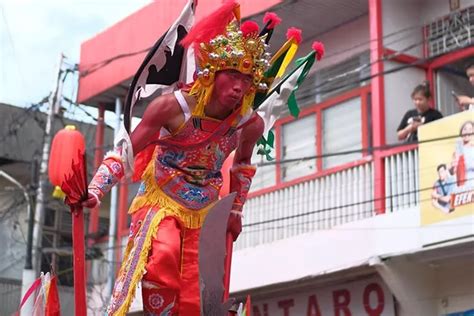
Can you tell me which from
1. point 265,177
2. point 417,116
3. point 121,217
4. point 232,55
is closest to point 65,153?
point 232,55

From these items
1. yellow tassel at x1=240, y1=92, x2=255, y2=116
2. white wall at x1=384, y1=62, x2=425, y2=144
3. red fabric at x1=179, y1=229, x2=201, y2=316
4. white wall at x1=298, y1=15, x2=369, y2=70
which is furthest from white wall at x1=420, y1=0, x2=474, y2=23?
red fabric at x1=179, y1=229, x2=201, y2=316

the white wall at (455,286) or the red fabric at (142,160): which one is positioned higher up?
the white wall at (455,286)

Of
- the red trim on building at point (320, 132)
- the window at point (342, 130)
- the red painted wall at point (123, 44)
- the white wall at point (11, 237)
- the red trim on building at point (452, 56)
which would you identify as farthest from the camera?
the white wall at point (11, 237)

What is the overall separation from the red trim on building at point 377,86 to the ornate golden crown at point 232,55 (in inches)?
230

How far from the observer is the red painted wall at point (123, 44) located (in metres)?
13.9

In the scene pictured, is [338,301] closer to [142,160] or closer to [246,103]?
[142,160]

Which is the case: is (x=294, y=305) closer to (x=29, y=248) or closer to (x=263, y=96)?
(x=29, y=248)

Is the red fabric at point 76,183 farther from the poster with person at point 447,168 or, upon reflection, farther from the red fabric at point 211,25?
the poster with person at point 447,168

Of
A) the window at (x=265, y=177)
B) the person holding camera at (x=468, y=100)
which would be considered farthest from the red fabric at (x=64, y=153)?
the window at (x=265, y=177)

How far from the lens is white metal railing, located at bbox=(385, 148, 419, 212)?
10.5m

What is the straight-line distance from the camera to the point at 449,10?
11469 mm

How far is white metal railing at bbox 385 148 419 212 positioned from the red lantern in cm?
597

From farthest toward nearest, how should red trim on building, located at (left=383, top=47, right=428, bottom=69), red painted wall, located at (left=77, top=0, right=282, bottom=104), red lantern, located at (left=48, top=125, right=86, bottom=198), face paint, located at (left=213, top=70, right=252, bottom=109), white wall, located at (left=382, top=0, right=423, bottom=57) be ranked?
red painted wall, located at (left=77, top=0, right=282, bottom=104) → white wall, located at (left=382, top=0, right=423, bottom=57) → red trim on building, located at (left=383, top=47, right=428, bottom=69) → face paint, located at (left=213, top=70, right=252, bottom=109) → red lantern, located at (left=48, top=125, right=86, bottom=198)

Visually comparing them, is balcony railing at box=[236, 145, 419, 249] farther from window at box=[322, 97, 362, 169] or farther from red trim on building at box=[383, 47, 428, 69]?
red trim on building at box=[383, 47, 428, 69]
